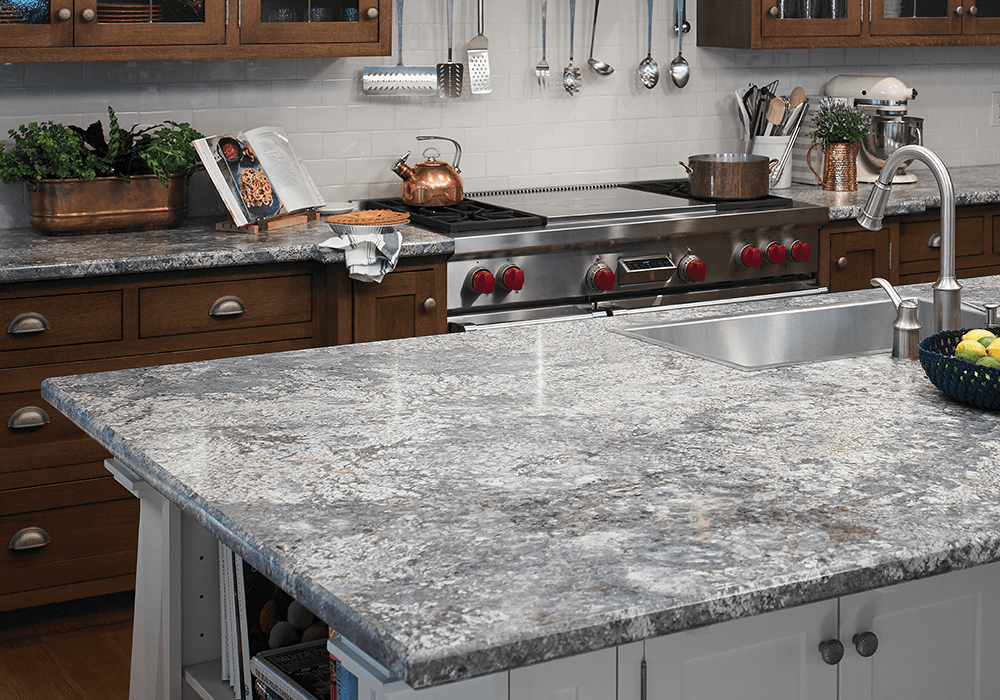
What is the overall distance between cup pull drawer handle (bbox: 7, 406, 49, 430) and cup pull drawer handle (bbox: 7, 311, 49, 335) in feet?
0.71

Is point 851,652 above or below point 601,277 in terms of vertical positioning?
below

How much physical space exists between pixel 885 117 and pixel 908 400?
3064 millimetres

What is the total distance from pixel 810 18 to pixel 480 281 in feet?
6.14

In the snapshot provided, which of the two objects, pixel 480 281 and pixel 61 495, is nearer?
pixel 61 495

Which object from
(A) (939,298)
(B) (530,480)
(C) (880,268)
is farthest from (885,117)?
(B) (530,480)

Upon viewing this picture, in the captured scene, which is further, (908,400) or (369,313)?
(369,313)

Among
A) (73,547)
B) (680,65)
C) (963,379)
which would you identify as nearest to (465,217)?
(680,65)

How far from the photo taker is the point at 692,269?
401 centimetres

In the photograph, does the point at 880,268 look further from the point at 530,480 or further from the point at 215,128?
the point at 530,480

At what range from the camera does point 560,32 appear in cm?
463

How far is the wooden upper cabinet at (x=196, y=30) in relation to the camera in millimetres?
3434

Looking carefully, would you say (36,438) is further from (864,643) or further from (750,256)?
(864,643)

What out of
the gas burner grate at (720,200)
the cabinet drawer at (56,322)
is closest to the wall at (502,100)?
the gas burner grate at (720,200)

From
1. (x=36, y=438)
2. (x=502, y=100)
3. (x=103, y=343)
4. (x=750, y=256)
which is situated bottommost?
(x=36, y=438)
